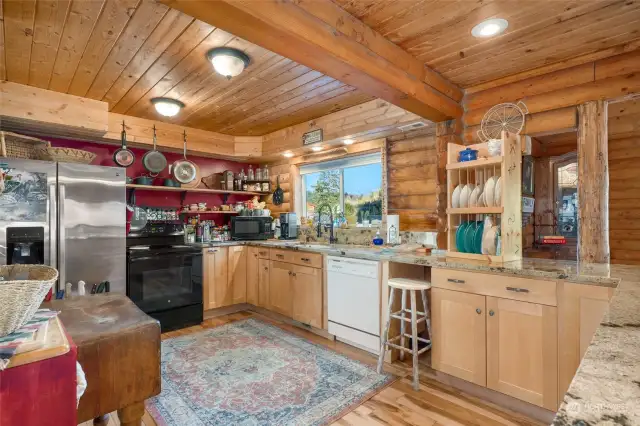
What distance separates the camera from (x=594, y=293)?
70.7 inches

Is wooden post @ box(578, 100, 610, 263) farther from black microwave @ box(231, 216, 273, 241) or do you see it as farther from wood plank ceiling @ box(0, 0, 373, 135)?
black microwave @ box(231, 216, 273, 241)

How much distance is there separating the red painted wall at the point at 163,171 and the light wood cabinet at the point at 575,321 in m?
4.15

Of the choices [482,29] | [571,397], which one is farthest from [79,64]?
[571,397]

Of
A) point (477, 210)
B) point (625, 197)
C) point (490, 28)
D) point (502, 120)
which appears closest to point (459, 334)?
point (477, 210)

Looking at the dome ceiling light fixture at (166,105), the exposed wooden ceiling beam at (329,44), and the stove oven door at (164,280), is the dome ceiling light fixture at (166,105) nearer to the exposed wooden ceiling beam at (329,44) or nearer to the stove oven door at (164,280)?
the stove oven door at (164,280)

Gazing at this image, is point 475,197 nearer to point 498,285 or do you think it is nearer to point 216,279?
point 498,285

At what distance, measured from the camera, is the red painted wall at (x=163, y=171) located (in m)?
3.81

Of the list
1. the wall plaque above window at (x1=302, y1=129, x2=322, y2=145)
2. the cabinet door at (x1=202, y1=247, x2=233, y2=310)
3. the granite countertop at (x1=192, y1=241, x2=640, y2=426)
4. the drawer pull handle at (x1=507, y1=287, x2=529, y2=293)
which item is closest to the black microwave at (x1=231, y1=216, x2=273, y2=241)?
the cabinet door at (x1=202, y1=247, x2=233, y2=310)

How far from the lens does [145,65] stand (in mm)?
2508

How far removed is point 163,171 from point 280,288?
7.26ft

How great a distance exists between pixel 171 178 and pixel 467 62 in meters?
3.65

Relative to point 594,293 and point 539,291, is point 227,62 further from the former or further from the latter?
point 594,293

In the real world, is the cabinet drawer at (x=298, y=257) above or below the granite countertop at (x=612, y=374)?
below

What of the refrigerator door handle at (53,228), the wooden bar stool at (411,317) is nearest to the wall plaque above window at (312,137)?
the wooden bar stool at (411,317)
